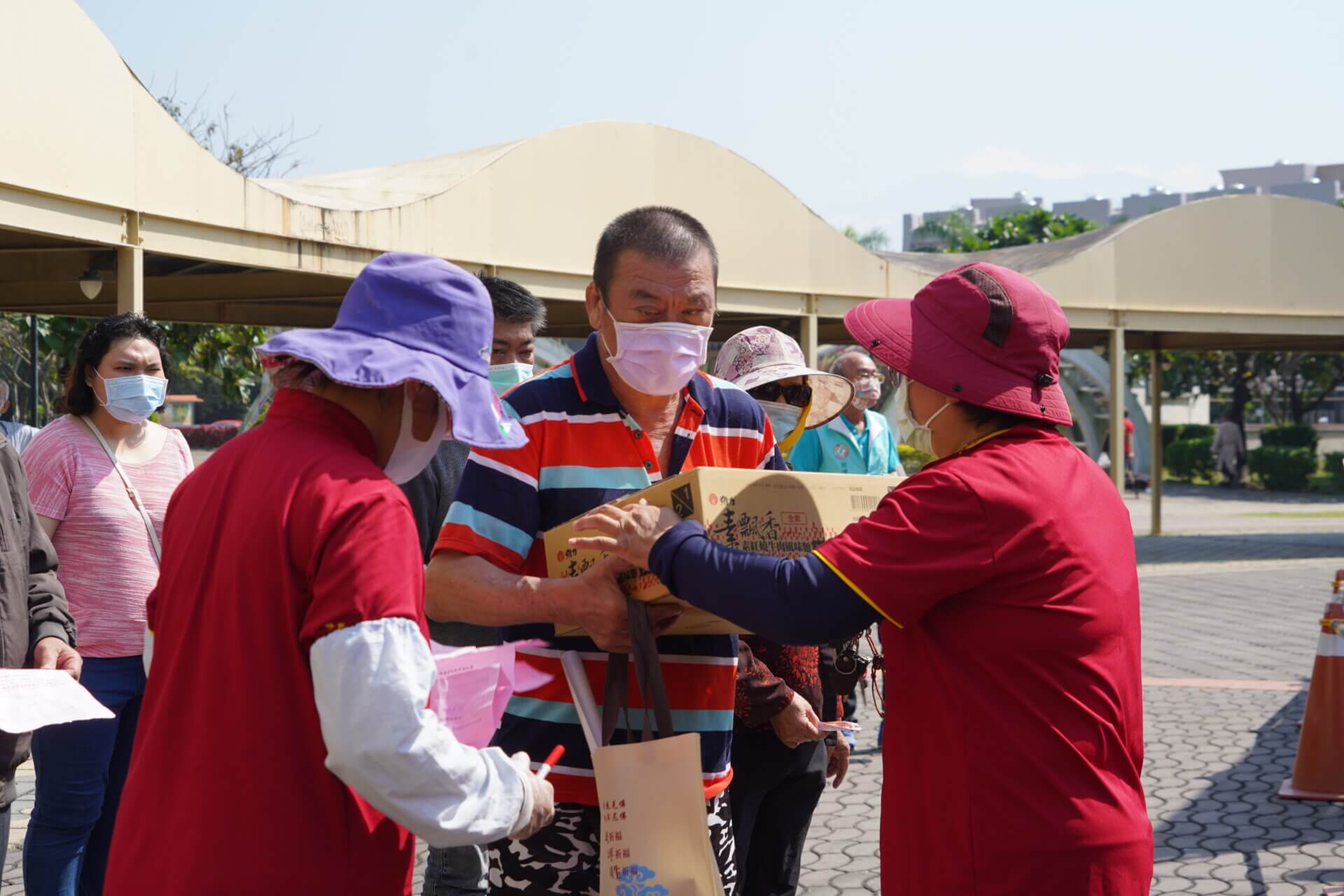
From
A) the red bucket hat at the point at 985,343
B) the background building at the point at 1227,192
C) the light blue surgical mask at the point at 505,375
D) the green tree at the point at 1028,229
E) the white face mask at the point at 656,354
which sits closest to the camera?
the red bucket hat at the point at 985,343

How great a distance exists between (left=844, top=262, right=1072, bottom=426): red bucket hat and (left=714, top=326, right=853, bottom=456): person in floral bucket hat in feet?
7.68

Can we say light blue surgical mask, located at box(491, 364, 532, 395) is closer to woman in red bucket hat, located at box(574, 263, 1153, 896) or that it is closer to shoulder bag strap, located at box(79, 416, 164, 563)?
shoulder bag strap, located at box(79, 416, 164, 563)

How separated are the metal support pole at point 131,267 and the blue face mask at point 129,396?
3615mm

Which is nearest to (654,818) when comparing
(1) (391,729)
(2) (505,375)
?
(1) (391,729)

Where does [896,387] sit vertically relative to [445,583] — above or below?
above

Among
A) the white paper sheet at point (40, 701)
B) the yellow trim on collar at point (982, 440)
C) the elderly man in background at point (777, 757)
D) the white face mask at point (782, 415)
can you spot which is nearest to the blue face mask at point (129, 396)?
the white paper sheet at point (40, 701)

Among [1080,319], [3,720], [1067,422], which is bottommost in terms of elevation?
[3,720]

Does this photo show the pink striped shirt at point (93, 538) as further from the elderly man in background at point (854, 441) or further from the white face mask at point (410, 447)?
the elderly man in background at point (854, 441)

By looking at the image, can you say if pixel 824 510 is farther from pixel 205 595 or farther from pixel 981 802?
pixel 205 595

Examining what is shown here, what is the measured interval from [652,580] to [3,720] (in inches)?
63.9

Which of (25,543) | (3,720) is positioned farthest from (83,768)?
(3,720)

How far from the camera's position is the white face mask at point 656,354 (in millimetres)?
2988

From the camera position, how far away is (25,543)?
3.88m

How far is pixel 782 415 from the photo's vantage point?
5246 mm
